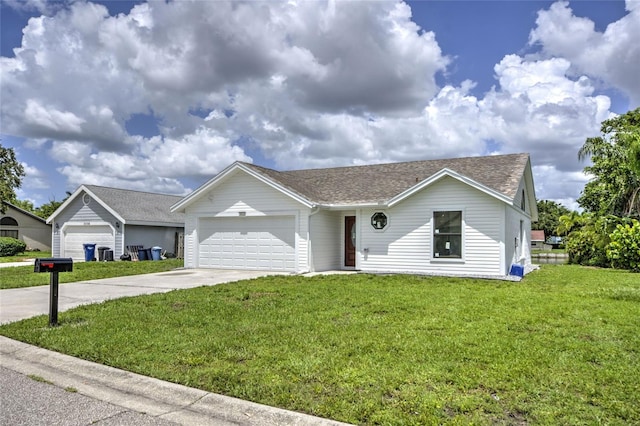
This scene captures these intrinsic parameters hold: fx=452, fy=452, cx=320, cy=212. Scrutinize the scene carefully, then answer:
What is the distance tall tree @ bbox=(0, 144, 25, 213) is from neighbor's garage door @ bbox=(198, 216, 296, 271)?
2279 centimetres

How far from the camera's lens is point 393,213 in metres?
15.8

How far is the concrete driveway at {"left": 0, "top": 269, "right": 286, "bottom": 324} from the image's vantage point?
867 centimetres

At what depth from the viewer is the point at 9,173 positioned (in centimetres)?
3431

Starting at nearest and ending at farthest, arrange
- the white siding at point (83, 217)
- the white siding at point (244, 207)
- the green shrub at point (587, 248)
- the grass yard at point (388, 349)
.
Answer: the grass yard at point (388, 349)
the white siding at point (244, 207)
the green shrub at point (587, 248)
the white siding at point (83, 217)

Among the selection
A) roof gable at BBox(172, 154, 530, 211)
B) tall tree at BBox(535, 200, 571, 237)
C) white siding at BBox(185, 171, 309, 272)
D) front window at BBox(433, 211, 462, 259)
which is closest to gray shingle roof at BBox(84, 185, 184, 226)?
white siding at BBox(185, 171, 309, 272)

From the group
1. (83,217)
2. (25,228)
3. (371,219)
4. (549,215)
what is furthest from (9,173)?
(549,215)

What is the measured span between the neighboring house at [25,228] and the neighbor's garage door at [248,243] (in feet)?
75.5

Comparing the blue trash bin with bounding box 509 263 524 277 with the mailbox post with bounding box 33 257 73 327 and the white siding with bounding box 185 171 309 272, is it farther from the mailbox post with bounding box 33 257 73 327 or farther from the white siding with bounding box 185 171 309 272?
the mailbox post with bounding box 33 257 73 327

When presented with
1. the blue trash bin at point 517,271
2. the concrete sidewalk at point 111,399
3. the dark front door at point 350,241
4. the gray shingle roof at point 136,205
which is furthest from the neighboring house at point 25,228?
the blue trash bin at point 517,271

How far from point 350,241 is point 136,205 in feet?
47.6

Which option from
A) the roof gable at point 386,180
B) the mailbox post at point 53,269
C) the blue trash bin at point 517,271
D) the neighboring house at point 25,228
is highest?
the roof gable at point 386,180

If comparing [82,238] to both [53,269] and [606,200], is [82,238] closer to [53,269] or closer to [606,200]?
[53,269]

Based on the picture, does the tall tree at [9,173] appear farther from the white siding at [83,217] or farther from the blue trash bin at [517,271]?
the blue trash bin at [517,271]

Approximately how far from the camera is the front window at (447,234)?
1483cm
